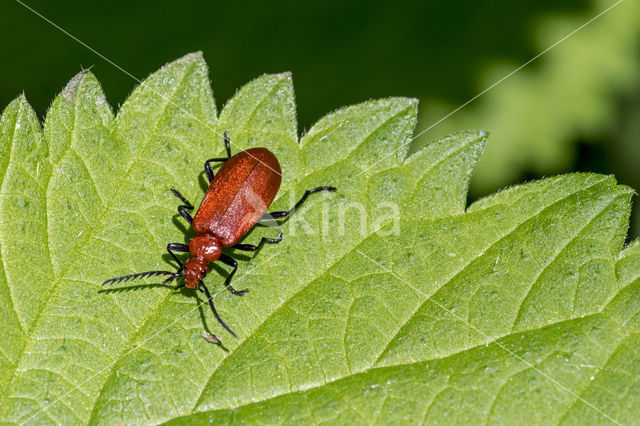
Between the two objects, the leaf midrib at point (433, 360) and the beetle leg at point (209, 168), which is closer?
the leaf midrib at point (433, 360)

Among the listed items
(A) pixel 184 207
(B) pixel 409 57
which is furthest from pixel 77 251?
(B) pixel 409 57

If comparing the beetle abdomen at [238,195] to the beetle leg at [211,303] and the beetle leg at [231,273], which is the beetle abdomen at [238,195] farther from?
the beetle leg at [211,303]

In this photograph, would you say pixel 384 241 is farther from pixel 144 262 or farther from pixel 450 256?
pixel 144 262

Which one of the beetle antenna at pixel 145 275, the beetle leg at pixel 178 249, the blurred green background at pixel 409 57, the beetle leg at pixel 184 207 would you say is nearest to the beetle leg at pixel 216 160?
the beetle leg at pixel 184 207

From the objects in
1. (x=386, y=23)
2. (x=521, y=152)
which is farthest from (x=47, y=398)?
(x=521, y=152)

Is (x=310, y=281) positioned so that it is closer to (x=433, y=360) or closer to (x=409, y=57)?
(x=433, y=360)
